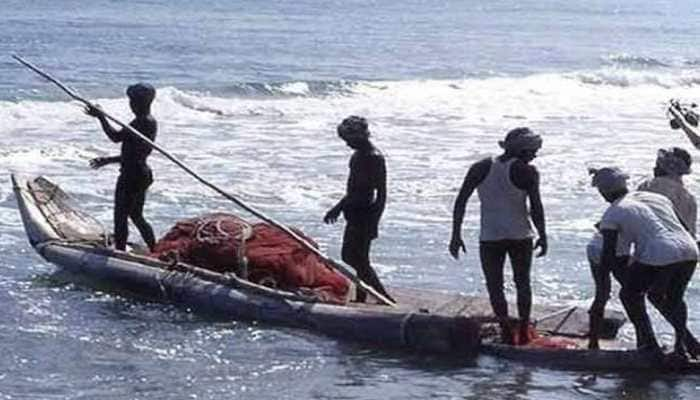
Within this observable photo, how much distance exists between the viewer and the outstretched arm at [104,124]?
491 inches

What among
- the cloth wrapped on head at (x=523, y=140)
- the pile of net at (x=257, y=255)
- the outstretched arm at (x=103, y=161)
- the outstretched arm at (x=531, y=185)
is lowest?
the pile of net at (x=257, y=255)

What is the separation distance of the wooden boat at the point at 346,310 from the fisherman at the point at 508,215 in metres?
Answer: 0.23

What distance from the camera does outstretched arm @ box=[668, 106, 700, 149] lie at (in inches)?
438

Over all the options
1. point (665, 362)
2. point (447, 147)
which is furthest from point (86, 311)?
point (447, 147)

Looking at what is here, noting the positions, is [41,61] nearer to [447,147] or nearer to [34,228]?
[447,147]

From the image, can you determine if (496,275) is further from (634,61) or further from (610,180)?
(634,61)

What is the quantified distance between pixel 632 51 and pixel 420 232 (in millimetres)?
41994

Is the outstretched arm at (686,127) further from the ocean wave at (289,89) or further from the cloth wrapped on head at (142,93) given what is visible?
the ocean wave at (289,89)

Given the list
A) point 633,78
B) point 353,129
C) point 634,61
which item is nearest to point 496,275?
point 353,129

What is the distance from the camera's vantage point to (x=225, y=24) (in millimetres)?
58000

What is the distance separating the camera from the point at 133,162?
1304 cm

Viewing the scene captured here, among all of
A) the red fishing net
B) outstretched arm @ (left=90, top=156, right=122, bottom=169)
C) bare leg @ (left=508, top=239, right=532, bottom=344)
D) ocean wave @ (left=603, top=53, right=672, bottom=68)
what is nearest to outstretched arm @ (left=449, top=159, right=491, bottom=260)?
bare leg @ (left=508, top=239, right=532, bottom=344)

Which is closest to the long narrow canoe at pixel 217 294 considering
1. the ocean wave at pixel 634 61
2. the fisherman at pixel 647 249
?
the fisherman at pixel 647 249

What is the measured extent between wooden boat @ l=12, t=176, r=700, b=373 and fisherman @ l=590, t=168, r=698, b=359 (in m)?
0.34
